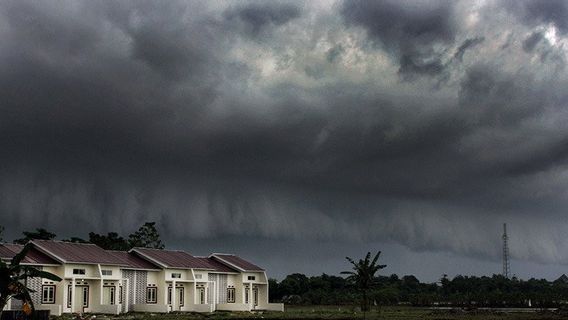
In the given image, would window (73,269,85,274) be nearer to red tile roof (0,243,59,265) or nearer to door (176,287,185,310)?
red tile roof (0,243,59,265)

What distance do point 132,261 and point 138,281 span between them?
74.3 inches

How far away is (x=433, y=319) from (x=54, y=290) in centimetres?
2760

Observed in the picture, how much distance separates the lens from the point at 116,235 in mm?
93938

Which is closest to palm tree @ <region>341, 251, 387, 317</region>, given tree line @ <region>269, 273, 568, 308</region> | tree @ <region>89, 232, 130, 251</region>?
tree line @ <region>269, 273, 568, 308</region>

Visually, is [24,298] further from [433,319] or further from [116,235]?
[116,235]

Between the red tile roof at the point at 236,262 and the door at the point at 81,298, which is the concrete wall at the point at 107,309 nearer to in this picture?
the door at the point at 81,298

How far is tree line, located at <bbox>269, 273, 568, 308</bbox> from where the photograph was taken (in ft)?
281

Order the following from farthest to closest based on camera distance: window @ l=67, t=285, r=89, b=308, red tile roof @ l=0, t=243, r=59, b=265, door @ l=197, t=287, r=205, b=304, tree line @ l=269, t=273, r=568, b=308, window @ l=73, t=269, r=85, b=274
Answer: tree line @ l=269, t=273, r=568, b=308, door @ l=197, t=287, r=205, b=304, window @ l=73, t=269, r=85, b=274, window @ l=67, t=285, r=89, b=308, red tile roof @ l=0, t=243, r=59, b=265

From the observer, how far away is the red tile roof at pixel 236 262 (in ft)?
245

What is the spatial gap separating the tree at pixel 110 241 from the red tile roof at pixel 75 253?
27.7 metres

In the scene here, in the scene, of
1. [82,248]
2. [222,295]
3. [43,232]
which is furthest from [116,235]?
[82,248]

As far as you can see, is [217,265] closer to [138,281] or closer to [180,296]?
[180,296]

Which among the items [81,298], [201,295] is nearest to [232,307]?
[201,295]

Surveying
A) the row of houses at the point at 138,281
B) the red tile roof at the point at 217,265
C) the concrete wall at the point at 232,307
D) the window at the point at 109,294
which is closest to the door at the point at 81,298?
the row of houses at the point at 138,281
